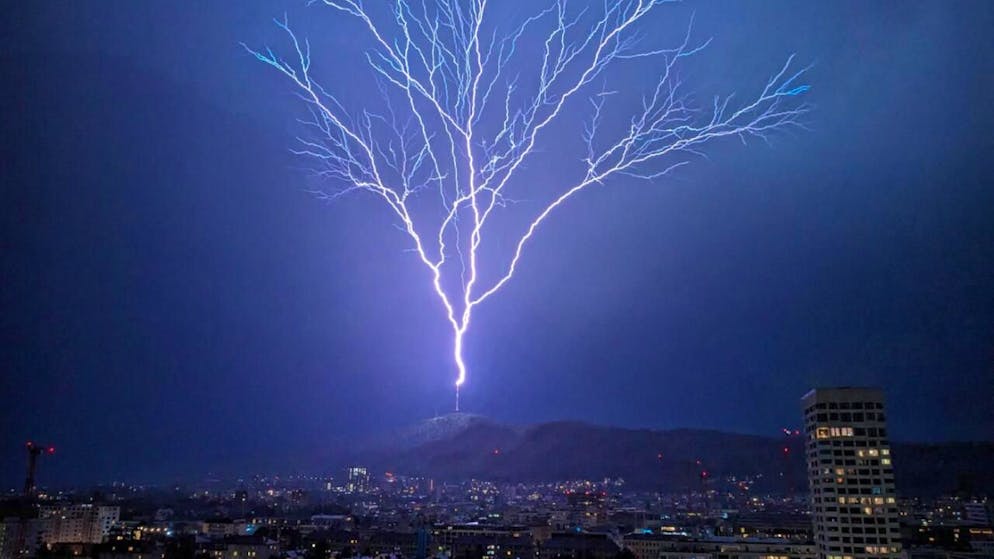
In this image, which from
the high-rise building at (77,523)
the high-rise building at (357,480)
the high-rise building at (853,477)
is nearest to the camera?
the high-rise building at (853,477)

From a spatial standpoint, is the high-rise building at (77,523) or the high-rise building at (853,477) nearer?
the high-rise building at (853,477)

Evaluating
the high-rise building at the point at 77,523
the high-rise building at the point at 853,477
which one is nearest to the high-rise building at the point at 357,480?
the high-rise building at the point at 77,523

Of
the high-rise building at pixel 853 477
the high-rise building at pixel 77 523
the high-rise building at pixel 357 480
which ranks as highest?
the high-rise building at pixel 853 477

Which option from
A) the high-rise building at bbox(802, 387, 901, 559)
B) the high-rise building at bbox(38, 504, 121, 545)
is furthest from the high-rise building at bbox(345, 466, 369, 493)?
the high-rise building at bbox(802, 387, 901, 559)

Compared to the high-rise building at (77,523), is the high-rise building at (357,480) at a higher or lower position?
lower

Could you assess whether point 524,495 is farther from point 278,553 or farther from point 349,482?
point 278,553

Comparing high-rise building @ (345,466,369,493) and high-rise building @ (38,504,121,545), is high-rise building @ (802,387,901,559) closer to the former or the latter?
high-rise building @ (38,504,121,545)

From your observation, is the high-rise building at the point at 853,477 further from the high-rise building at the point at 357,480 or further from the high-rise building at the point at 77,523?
the high-rise building at the point at 357,480

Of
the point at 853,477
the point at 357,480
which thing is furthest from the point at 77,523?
the point at 357,480

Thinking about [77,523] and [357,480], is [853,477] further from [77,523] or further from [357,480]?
[357,480]
